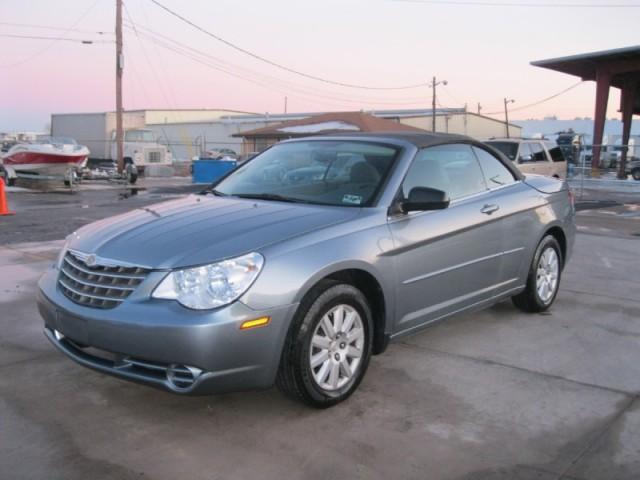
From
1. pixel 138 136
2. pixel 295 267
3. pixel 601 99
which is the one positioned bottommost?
pixel 295 267

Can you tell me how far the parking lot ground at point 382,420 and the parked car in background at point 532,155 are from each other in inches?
445

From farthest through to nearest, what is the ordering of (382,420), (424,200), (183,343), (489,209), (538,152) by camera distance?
(538,152) < (489,209) < (424,200) < (382,420) < (183,343)

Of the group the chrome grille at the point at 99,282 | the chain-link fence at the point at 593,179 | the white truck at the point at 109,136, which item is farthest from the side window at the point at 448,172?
the white truck at the point at 109,136

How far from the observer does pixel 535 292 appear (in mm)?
5660

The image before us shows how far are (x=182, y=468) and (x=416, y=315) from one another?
6.12 feet

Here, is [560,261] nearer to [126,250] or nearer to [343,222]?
[343,222]

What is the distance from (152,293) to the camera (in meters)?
3.31

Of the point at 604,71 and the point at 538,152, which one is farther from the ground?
the point at 604,71

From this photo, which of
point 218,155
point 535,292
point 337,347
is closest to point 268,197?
point 337,347

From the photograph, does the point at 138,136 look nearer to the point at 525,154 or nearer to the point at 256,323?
the point at 525,154

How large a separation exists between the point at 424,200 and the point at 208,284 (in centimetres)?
157

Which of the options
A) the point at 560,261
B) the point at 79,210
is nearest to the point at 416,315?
the point at 560,261

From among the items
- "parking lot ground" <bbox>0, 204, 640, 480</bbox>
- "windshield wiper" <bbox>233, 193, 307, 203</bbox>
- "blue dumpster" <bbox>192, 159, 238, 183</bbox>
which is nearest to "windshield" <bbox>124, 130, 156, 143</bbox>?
"blue dumpster" <bbox>192, 159, 238, 183</bbox>

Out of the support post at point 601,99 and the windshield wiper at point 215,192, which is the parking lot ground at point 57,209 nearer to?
the windshield wiper at point 215,192
